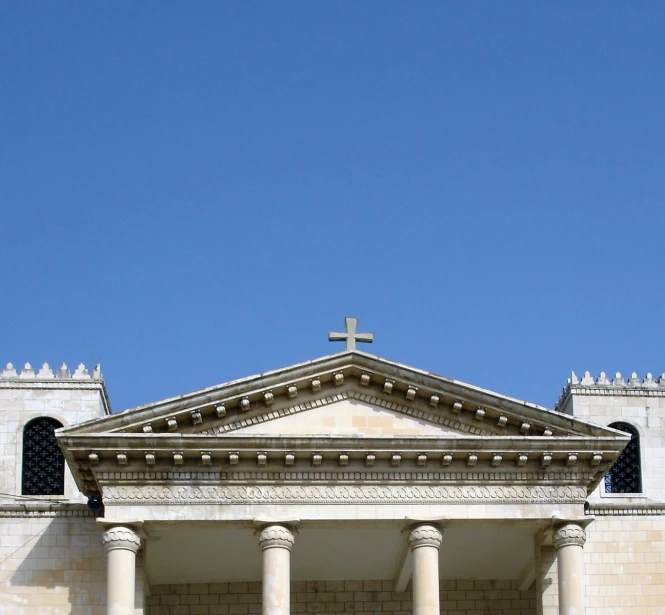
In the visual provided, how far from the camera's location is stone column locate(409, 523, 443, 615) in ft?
121

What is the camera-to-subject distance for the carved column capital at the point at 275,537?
122 feet

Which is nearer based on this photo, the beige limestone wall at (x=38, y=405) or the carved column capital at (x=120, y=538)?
the carved column capital at (x=120, y=538)

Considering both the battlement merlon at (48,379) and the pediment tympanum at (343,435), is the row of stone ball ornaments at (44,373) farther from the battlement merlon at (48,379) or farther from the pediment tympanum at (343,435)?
the pediment tympanum at (343,435)

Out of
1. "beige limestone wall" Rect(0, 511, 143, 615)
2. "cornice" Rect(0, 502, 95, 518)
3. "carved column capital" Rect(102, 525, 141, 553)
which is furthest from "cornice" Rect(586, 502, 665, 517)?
"cornice" Rect(0, 502, 95, 518)

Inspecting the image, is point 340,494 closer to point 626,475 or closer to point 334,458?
point 334,458

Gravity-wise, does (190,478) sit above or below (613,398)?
below

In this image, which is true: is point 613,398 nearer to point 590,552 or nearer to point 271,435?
point 590,552

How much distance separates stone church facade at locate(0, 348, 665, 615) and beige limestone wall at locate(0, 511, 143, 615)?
0.11 ft

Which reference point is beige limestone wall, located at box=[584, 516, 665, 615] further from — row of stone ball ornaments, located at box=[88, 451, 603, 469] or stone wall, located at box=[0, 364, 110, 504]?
stone wall, located at box=[0, 364, 110, 504]

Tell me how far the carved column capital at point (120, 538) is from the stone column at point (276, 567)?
8.88 ft

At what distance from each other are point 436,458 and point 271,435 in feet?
11.8

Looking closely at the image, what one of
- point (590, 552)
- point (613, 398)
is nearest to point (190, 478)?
point (590, 552)

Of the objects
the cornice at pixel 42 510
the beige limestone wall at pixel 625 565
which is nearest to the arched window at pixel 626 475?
the beige limestone wall at pixel 625 565

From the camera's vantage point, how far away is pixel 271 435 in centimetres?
3719
